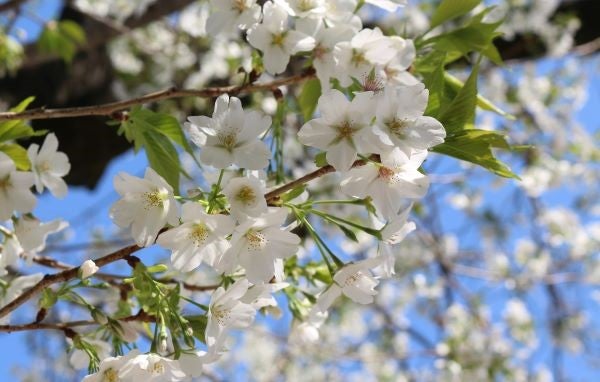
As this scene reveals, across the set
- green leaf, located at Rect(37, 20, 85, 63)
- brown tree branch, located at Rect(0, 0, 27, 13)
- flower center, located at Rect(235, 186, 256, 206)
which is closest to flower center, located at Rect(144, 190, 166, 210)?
flower center, located at Rect(235, 186, 256, 206)

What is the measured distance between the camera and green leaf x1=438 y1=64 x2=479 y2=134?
75 cm

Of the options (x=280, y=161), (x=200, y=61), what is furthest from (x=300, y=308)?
(x=200, y=61)

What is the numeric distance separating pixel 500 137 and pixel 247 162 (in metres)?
0.27

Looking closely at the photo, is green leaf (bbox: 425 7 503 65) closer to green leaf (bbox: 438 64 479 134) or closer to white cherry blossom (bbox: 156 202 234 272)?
green leaf (bbox: 438 64 479 134)

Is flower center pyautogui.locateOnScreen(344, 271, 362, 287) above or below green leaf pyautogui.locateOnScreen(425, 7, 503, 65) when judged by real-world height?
below

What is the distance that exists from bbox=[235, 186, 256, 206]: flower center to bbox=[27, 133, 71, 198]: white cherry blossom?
37 cm

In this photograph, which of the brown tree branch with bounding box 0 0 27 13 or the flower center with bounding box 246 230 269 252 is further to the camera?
the brown tree branch with bounding box 0 0 27 13

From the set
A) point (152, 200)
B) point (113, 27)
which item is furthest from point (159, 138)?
point (113, 27)

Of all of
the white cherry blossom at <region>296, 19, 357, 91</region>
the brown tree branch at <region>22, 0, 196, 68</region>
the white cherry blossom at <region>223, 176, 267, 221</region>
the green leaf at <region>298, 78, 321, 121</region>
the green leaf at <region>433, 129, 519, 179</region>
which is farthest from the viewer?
the brown tree branch at <region>22, 0, 196, 68</region>

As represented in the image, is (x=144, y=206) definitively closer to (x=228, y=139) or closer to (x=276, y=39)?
(x=228, y=139)

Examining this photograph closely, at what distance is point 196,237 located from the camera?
68 centimetres

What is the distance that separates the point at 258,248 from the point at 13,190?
1.05 ft

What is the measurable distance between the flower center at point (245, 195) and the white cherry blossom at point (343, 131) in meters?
0.08

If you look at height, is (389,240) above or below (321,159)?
below
